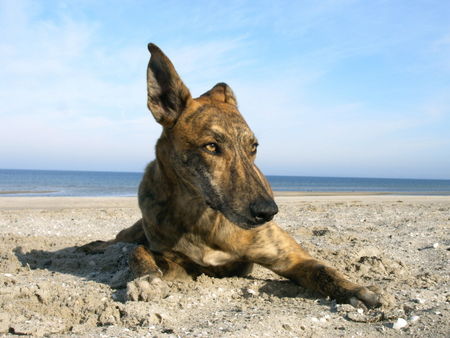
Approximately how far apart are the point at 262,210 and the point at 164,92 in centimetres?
166

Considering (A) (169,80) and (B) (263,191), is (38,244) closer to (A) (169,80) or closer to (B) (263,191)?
(A) (169,80)

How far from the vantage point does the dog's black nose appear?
10.7ft

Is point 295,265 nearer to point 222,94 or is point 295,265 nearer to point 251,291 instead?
point 251,291

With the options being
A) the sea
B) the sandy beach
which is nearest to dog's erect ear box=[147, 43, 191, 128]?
the sandy beach

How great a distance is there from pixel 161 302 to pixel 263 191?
3.80 ft

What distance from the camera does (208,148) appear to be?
147 inches

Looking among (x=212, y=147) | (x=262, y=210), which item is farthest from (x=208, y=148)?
(x=262, y=210)

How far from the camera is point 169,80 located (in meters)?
4.19

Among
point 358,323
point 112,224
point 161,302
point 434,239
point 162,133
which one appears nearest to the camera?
point 358,323

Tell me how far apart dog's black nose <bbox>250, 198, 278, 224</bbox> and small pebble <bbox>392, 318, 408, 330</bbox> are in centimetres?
107

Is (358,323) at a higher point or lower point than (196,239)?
lower

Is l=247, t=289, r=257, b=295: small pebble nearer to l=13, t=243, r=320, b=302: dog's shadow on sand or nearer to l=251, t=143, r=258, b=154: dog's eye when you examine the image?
l=13, t=243, r=320, b=302: dog's shadow on sand

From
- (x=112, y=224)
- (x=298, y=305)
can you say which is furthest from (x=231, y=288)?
(x=112, y=224)

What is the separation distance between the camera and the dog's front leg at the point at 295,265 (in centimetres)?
361
